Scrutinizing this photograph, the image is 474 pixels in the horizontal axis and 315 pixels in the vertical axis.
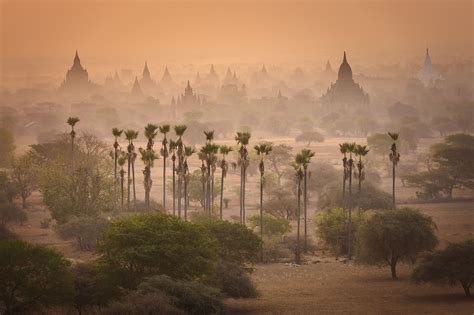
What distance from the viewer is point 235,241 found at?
1827 inches

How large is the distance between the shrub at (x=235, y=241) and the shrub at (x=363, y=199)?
16.9 metres

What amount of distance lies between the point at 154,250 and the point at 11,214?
27.7 meters

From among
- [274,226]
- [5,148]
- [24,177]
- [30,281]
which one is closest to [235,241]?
[30,281]

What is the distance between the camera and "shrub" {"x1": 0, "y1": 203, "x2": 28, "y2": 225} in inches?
2532

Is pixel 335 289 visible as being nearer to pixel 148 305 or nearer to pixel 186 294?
pixel 186 294

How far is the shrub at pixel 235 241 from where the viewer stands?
46.2 m

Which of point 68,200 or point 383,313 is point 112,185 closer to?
point 68,200

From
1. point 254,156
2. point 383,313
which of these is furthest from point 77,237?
point 254,156

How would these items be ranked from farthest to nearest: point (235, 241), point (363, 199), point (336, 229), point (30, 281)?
point (363, 199) → point (336, 229) → point (235, 241) → point (30, 281)

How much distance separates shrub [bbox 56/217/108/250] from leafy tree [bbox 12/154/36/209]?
54.4ft

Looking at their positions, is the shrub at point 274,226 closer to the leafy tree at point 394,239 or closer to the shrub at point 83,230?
the shrub at point 83,230

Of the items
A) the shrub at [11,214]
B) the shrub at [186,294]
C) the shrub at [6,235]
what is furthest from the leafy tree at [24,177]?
the shrub at [186,294]

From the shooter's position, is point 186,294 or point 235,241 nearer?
point 186,294

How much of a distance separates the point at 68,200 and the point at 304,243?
13335 millimetres
